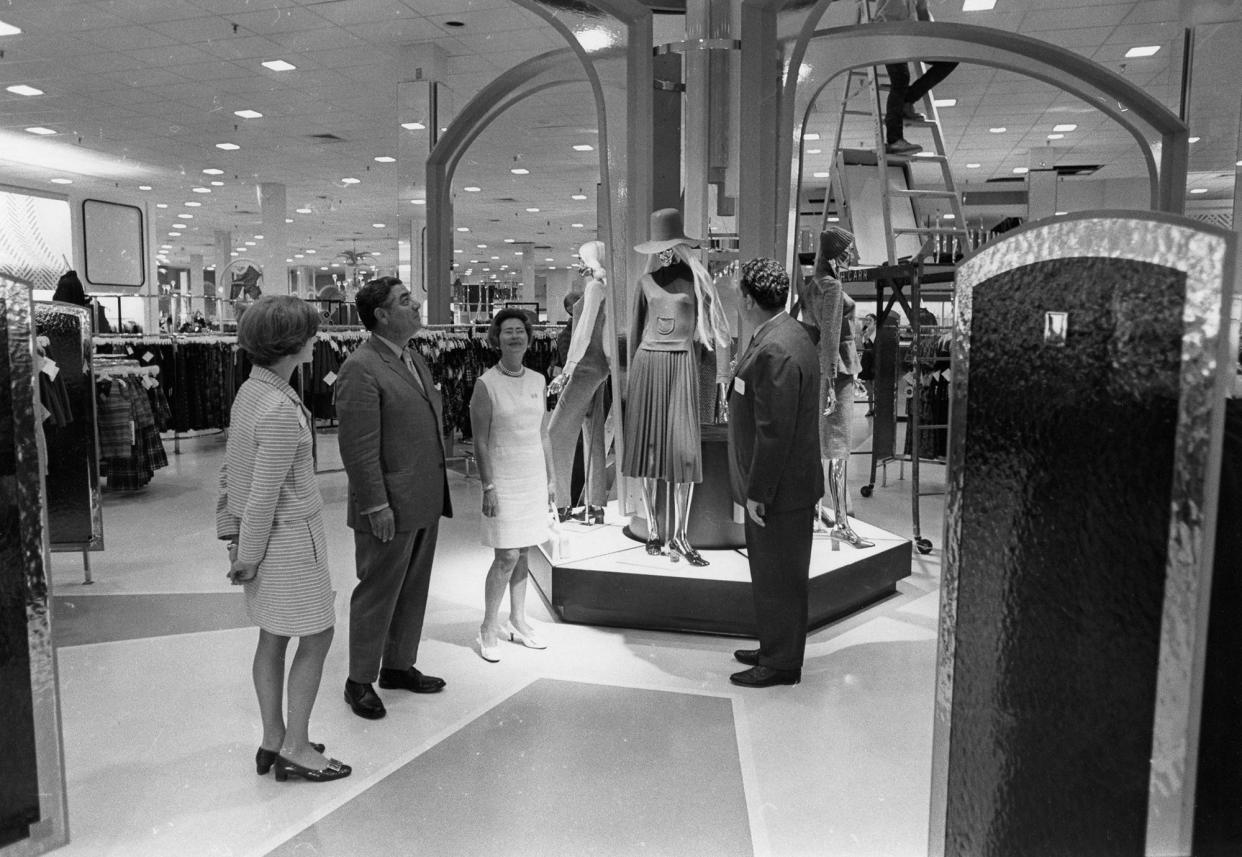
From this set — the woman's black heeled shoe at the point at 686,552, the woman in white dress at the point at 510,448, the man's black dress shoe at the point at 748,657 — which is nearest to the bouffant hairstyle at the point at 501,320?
the woman in white dress at the point at 510,448

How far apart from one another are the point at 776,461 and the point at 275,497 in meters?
1.70

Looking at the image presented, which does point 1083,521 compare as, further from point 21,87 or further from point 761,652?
point 21,87

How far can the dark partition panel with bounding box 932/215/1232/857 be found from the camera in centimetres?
101

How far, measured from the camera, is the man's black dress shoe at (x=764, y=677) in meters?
3.47

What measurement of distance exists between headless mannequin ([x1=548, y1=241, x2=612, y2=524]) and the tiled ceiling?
4.01 meters

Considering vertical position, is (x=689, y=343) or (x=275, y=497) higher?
(x=689, y=343)

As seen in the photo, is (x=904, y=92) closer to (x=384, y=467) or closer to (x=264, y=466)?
(x=384, y=467)

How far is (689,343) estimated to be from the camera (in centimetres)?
430

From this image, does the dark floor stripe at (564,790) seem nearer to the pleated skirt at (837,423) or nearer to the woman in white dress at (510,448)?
the woman in white dress at (510,448)

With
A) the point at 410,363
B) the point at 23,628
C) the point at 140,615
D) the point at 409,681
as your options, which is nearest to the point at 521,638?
the point at 409,681

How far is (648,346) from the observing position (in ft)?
14.1

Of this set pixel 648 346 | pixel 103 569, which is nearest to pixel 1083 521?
pixel 648 346

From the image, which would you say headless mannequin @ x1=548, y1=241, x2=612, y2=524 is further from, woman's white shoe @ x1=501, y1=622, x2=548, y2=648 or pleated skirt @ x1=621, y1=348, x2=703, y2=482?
woman's white shoe @ x1=501, y1=622, x2=548, y2=648

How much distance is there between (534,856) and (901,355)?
344 inches
